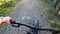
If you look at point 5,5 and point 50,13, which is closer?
point 50,13

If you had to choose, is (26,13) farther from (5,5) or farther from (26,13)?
(5,5)

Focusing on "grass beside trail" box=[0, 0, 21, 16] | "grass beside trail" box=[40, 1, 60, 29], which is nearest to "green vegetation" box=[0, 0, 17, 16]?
"grass beside trail" box=[0, 0, 21, 16]

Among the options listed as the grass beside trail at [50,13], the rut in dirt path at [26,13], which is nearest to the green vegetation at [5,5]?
the rut in dirt path at [26,13]

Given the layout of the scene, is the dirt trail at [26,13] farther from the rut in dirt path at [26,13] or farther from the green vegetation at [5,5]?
the green vegetation at [5,5]

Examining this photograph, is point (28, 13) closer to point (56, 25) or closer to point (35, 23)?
point (56, 25)

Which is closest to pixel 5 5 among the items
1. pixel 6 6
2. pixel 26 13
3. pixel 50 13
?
pixel 6 6

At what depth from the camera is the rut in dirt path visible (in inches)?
275

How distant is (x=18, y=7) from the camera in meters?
9.48

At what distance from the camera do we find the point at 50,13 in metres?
8.74

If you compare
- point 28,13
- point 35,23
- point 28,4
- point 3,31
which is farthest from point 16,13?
point 35,23

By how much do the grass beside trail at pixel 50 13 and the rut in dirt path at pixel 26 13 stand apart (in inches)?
10.3

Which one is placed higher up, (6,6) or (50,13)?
(6,6)

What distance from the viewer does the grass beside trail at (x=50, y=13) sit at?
24.4ft

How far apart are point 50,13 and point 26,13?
1.38 meters
